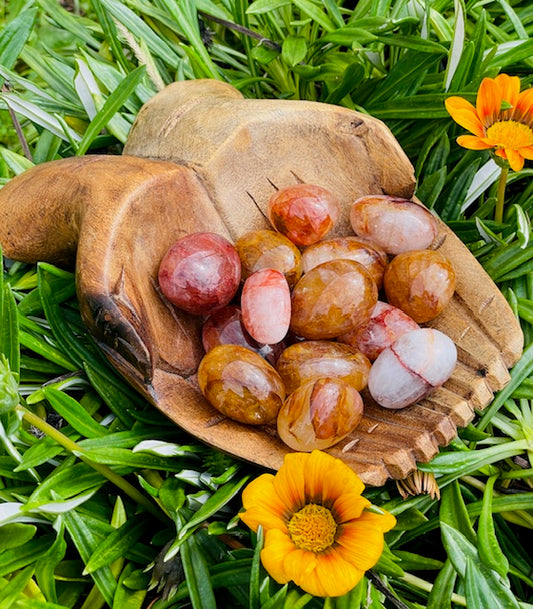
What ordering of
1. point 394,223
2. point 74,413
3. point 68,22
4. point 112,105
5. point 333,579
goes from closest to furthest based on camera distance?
point 333,579 → point 74,413 → point 394,223 → point 112,105 → point 68,22

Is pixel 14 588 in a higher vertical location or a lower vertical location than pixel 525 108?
lower

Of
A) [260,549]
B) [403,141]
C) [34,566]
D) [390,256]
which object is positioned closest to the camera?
[260,549]

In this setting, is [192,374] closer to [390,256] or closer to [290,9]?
[390,256]

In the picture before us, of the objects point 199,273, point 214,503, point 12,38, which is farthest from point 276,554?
point 12,38

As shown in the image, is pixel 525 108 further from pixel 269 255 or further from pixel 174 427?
pixel 174 427

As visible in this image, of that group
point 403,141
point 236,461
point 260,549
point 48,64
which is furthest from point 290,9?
point 260,549

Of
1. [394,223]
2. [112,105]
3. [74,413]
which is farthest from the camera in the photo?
[112,105]
